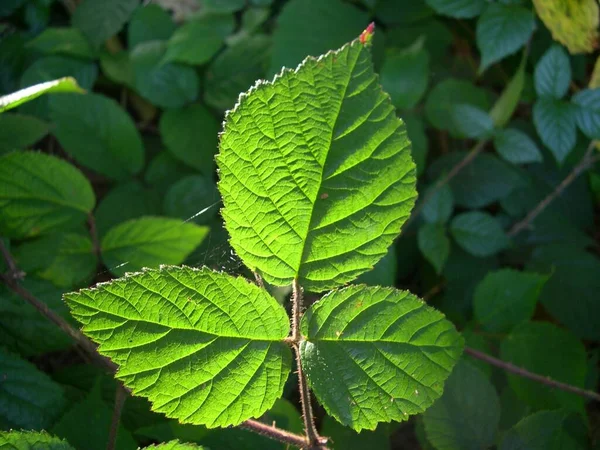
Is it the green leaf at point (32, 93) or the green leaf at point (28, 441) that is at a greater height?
the green leaf at point (32, 93)

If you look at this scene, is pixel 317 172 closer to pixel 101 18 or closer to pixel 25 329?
pixel 25 329

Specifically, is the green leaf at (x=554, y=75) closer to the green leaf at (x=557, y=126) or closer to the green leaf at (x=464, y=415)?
the green leaf at (x=557, y=126)

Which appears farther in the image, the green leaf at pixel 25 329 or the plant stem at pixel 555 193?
the plant stem at pixel 555 193

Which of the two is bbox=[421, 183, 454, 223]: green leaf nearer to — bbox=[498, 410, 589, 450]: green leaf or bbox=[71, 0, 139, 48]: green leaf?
bbox=[498, 410, 589, 450]: green leaf

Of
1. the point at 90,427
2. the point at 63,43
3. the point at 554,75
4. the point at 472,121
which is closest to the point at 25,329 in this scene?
the point at 90,427

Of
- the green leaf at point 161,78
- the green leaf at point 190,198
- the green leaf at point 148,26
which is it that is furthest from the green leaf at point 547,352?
the green leaf at point 148,26

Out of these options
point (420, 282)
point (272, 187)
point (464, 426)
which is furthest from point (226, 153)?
point (420, 282)
